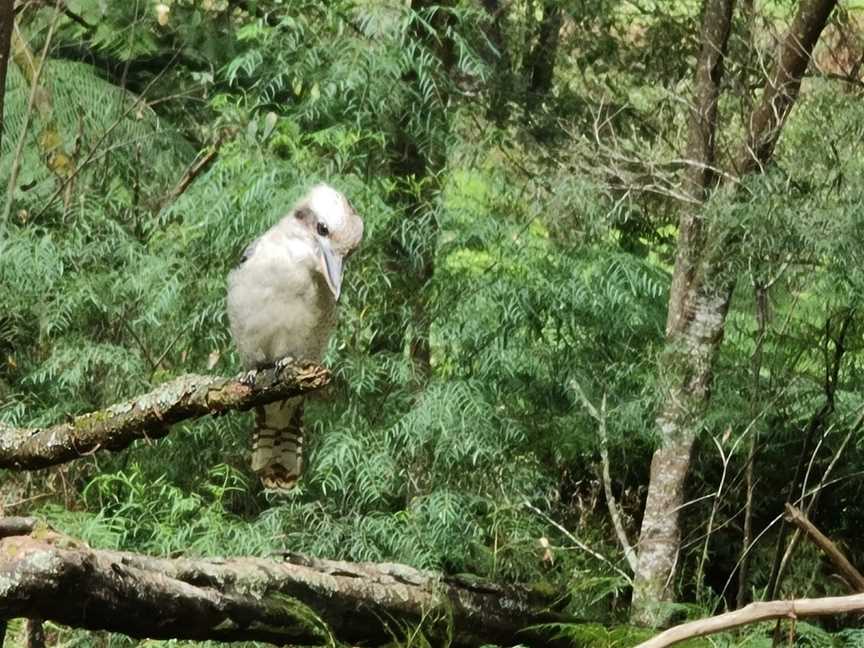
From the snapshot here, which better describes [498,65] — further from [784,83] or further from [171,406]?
[171,406]

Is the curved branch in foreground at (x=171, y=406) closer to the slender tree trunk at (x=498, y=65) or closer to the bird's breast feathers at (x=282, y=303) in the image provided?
the bird's breast feathers at (x=282, y=303)

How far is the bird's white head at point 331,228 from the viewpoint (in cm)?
349

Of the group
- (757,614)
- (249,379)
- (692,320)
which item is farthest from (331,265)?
(757,614)

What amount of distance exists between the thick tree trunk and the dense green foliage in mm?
105

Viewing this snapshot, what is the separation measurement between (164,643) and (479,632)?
1.39 m

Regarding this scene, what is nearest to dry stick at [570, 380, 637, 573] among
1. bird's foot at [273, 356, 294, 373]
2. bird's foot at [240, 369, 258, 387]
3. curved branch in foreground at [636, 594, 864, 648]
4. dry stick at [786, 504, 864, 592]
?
bird's foot at [273, 356, 294, 373]

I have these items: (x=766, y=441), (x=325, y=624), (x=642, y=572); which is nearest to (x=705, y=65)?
(x=766, y=441)

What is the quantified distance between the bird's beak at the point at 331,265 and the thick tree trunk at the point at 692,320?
137 centimetres

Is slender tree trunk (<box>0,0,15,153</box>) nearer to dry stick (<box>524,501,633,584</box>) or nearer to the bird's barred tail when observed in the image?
the bird's barred tail

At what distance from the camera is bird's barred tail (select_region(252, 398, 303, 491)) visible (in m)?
3.83

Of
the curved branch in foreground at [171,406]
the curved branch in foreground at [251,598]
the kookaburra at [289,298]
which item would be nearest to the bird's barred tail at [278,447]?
the kookaburra at [289,298]

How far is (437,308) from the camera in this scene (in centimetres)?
487

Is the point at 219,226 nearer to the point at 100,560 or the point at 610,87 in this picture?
the point at 610,87

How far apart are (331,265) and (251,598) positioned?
908mm
